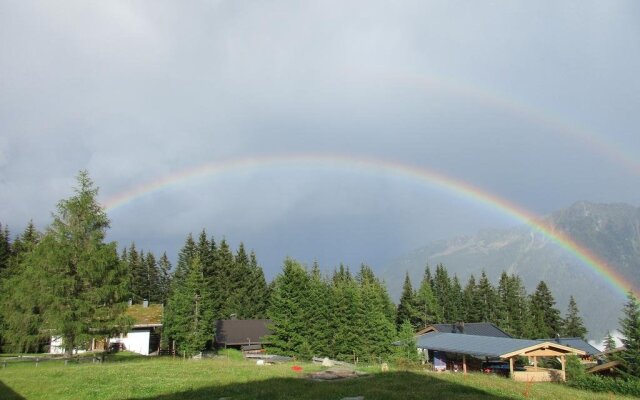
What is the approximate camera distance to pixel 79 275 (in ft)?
120

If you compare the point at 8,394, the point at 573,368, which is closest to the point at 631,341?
the point at 573,368

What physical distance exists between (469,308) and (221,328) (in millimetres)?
59695

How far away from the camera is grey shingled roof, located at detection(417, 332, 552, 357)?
41.4 m

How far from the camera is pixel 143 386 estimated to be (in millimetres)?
22547

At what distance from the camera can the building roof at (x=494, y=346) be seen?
132 ft

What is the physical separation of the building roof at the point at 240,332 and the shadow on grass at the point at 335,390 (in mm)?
43528

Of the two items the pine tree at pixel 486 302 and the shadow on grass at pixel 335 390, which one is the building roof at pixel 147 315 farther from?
the pine tree at pixel 486 302

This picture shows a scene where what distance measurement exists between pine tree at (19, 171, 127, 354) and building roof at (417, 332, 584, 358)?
102 ft

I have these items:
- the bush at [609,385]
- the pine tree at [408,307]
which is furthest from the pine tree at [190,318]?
the pine tree at [408,307]

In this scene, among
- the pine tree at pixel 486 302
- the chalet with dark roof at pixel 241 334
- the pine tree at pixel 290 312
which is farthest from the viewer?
the pine tree at pixel 486 302

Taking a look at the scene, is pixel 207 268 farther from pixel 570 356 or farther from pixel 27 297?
pixel 570 356

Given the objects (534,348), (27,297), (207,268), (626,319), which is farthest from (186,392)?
(207,268)

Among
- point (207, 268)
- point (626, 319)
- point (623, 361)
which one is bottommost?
point (623, 361)

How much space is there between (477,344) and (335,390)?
30.1 metres
